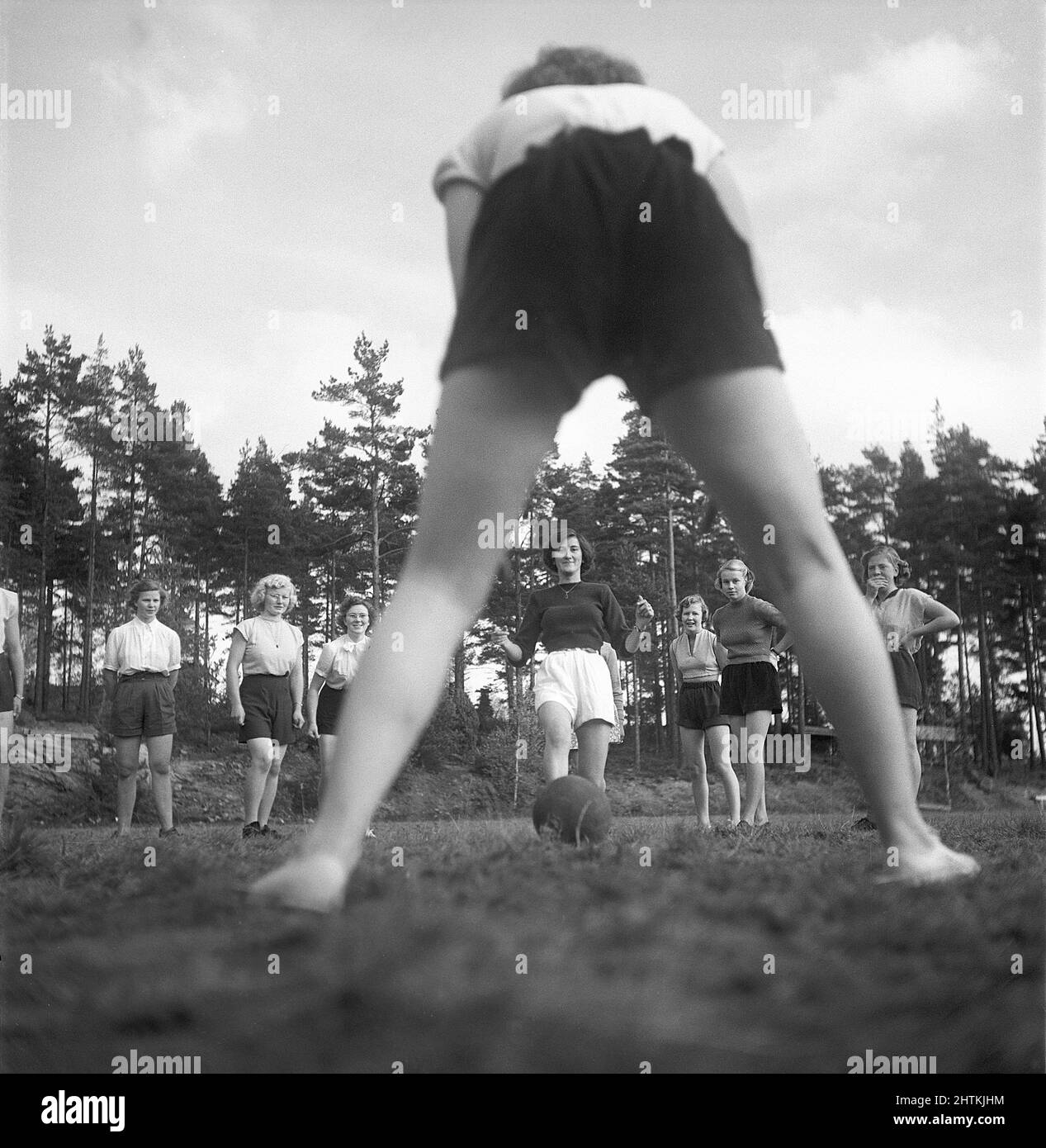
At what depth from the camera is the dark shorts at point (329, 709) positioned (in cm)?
930

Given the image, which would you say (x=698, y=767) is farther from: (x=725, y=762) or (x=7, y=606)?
(x=7, y=606)

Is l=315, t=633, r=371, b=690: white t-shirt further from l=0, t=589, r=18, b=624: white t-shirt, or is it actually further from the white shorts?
the white shorts

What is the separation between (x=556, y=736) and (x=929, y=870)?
453cm

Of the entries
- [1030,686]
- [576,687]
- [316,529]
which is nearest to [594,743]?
[576,687]

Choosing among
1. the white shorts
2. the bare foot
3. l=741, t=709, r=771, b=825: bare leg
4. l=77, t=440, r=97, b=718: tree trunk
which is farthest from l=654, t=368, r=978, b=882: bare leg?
l=77, t=440, r=97, b=718: tree trunk

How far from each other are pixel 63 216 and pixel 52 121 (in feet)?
0.66

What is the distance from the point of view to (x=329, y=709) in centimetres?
938

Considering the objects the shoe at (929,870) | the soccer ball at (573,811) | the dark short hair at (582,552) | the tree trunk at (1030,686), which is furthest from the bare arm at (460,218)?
the tree trunk at (1030,686)

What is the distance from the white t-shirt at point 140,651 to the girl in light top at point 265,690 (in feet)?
1.70

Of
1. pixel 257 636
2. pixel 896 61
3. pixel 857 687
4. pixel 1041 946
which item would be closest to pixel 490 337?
pixel 857 687

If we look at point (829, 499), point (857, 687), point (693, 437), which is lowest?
point (857, 687)

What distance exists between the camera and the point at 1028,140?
7.20 feet

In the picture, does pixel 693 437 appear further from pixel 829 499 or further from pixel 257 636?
pixel 829 499

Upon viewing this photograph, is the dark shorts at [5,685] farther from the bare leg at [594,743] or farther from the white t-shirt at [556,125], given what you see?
the white t-shirt at [556,125]
